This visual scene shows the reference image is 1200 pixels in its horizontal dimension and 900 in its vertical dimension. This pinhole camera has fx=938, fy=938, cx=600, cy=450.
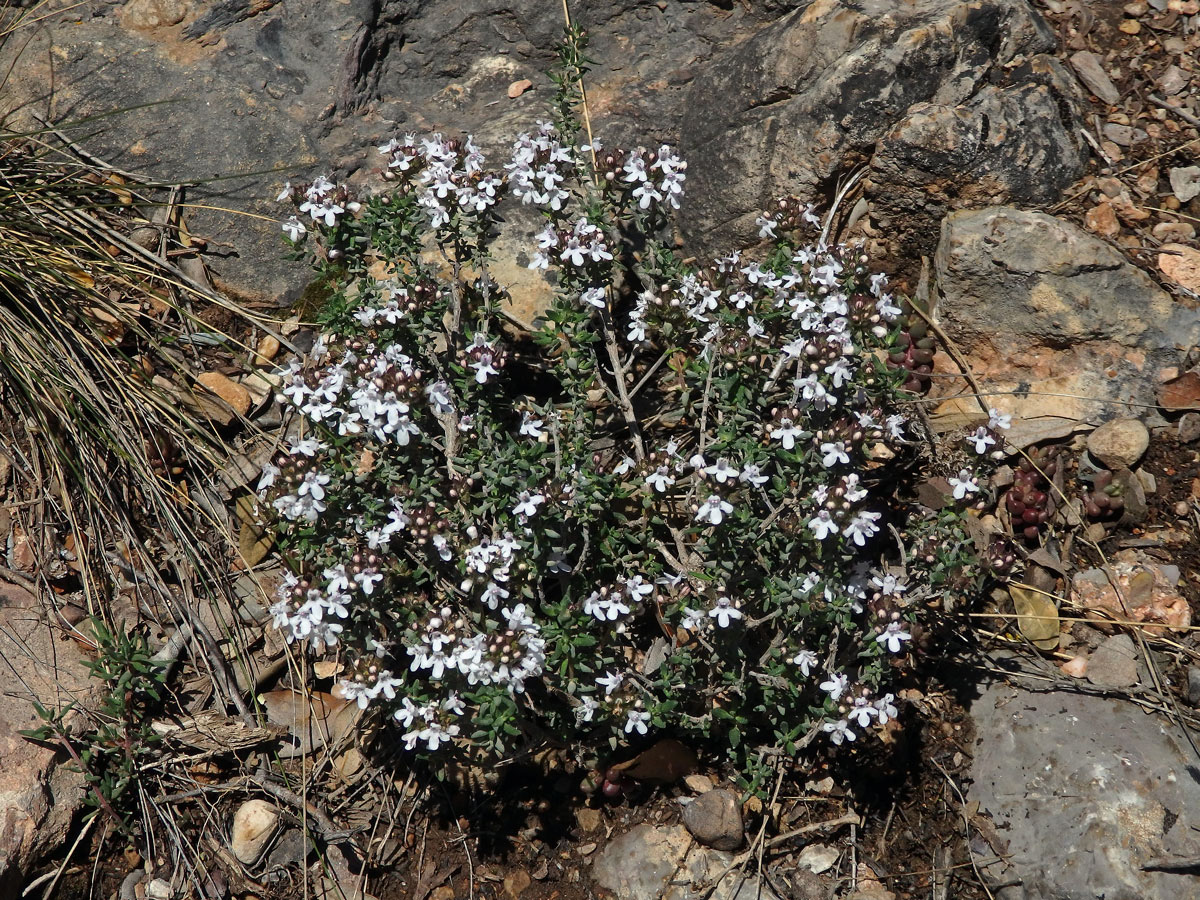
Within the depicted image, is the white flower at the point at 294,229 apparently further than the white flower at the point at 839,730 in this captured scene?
Yes

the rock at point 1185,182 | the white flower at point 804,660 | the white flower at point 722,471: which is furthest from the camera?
the rock at point 1185,182

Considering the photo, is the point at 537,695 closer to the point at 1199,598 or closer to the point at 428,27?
the point at 1199,598

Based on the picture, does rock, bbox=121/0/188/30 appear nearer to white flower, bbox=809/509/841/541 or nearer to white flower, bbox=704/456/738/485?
white flower, bbox=704/456/738/485

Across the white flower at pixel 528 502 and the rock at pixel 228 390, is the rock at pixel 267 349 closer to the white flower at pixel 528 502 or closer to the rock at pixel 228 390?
the rock at pixel 228 390

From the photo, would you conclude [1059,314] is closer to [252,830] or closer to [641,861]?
[641,861]

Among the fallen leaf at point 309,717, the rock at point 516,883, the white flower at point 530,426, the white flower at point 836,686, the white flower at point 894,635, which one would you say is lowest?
the rock at point 516,883

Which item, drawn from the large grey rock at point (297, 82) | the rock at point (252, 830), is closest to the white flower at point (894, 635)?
the rock at point (252, 830)
